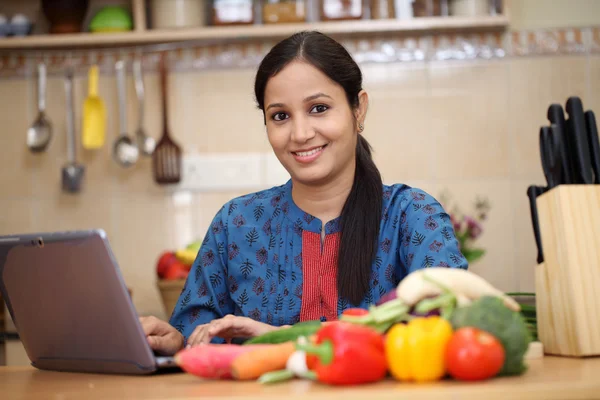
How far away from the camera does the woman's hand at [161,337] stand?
1.20 meters

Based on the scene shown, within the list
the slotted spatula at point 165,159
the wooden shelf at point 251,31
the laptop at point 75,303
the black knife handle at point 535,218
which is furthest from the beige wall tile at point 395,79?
the laptop at point 75,303

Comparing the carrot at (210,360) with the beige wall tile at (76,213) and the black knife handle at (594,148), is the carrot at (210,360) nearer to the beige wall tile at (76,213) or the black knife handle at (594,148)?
the black knife handle at (594,148)

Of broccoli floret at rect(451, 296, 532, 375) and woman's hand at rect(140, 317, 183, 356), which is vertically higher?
broccoli floret at rect(451, 296, 532, 375)

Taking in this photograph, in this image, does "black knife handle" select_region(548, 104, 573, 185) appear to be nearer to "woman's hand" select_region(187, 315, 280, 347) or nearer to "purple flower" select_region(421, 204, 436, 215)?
"purple flower" select_region(421, 204, 436, 215)

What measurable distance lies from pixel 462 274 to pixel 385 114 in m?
1.85

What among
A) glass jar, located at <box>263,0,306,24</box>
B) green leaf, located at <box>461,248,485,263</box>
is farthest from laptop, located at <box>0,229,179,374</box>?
glass jar, located at <box>263,0,306,24</box>

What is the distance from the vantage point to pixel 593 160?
1132mm

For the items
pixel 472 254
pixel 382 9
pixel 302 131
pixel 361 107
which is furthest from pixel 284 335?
pixel 382 9

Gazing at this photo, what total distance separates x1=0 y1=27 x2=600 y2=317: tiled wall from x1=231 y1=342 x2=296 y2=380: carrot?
1.76 meters

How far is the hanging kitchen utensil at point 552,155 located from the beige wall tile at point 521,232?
4.99 ft

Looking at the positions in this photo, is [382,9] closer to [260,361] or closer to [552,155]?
[552,155]

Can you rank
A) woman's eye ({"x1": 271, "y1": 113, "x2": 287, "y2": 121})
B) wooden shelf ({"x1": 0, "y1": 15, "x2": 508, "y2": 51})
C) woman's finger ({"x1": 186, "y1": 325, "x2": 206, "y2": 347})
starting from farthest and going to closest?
wooden shelf ({"x1": 0, "y1": 15, "x2": 508, "y2": 51}), woman's eye ({"x1": 271, "y1": 113, "x2": 287, "y2": 121}), woman's finger ({"x1": 186, "y1": 325, "x2": 206, "y2": 347})

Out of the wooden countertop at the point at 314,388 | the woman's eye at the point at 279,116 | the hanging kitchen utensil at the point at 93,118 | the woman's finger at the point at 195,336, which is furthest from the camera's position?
the hanging kitchen utensil at the point at 93,118

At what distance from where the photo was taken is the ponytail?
4.52ft
